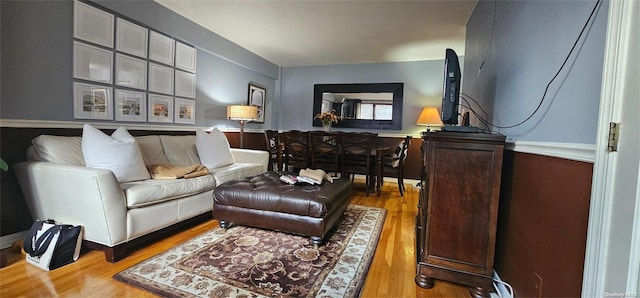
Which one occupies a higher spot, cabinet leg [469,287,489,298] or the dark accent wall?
the dark accent wall

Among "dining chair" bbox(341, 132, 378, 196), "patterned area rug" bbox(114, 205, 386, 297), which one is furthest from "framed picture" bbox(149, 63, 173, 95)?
"dining chair" bbox(341, 132, 378, 196)

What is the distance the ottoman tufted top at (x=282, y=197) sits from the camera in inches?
79.0

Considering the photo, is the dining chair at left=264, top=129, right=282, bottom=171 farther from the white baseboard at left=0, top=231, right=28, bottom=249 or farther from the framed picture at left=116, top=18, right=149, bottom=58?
the white baseboard at left=0, top=231, right=28, bottom=249

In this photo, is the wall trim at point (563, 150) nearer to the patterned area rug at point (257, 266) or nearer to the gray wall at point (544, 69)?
the gray wall at point (544, 69)

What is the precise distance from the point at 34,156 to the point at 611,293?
3137 millimetres

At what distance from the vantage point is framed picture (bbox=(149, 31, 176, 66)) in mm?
2873

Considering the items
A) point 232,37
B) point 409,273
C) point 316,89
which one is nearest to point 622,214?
point 409,273

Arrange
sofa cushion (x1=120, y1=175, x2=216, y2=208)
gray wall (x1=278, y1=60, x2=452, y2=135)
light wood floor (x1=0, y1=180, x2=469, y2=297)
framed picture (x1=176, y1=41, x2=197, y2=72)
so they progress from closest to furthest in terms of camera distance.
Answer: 1. light wood floor (x1=0, y1=180, x2=469, y2=297)
2. sofa cushion (x1=120, y1=175, x2=216, y2=208)
3. framed picture (x1=176, y1=41, x2=197, y2=72)
4. gray wall (x1=278, y1=60, x2=452, y2=135)

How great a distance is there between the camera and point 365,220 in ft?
8.87

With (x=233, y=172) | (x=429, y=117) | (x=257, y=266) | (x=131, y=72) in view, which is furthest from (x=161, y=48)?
(x=429, y=117)

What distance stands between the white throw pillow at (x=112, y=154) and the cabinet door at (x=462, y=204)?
87.9 inches

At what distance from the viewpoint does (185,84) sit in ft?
11.0

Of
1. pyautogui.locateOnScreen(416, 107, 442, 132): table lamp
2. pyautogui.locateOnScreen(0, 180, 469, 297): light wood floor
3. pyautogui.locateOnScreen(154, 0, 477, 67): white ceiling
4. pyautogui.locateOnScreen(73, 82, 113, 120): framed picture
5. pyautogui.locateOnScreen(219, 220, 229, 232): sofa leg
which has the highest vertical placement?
pyautogui.locateOnScreen(154, 0, 477, 67): white ceiling

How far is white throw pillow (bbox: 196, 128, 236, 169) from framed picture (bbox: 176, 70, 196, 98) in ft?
2.04
